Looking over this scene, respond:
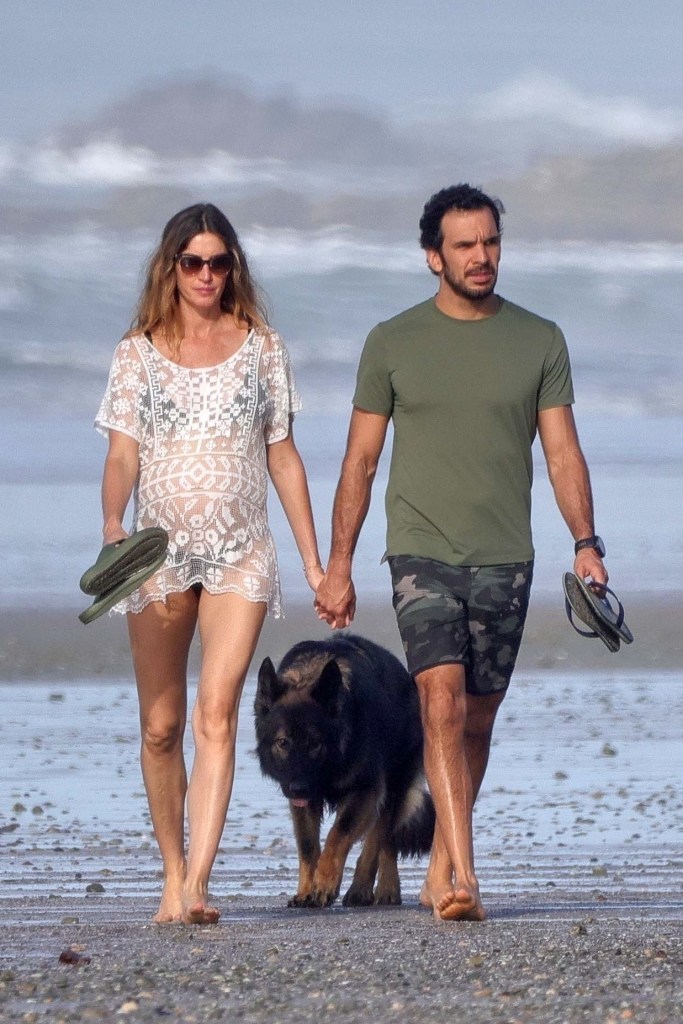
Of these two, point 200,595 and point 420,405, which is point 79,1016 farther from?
point 420,405

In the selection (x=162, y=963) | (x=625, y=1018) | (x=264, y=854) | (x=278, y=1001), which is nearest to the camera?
(x=625, y=1018)

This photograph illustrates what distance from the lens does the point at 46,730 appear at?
13.0 meters

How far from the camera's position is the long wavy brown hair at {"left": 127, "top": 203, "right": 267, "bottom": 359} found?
648cm

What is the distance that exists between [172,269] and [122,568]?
1095 millimetres

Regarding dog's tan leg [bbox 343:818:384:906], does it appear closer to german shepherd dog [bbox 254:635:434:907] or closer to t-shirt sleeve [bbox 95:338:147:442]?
german shepherd dog [bbox 254:635:434:907]

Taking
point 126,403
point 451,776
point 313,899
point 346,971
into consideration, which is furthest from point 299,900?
point 346,971

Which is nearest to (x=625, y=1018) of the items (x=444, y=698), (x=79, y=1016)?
(x=79, y=1016)

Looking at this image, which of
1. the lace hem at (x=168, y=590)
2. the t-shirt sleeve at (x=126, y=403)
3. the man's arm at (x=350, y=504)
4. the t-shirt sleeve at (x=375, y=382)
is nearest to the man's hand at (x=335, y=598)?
the man's arm at (x=350, y=504)

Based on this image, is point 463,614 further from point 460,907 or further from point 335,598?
point 460,907

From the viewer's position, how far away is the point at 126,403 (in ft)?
21.0

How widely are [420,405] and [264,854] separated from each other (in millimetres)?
2861

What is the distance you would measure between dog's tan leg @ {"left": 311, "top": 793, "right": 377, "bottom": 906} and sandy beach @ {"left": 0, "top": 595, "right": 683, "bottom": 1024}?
19 cm

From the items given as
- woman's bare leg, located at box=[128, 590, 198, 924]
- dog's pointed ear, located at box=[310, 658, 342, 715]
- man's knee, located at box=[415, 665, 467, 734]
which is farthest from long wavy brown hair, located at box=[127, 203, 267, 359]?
dog's pointed ear, located at box=[310, 658, 342, 715]

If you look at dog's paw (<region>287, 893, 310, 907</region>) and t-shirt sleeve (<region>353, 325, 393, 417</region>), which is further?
dog's paw (<region>287, 893, 310, 907</region>)
